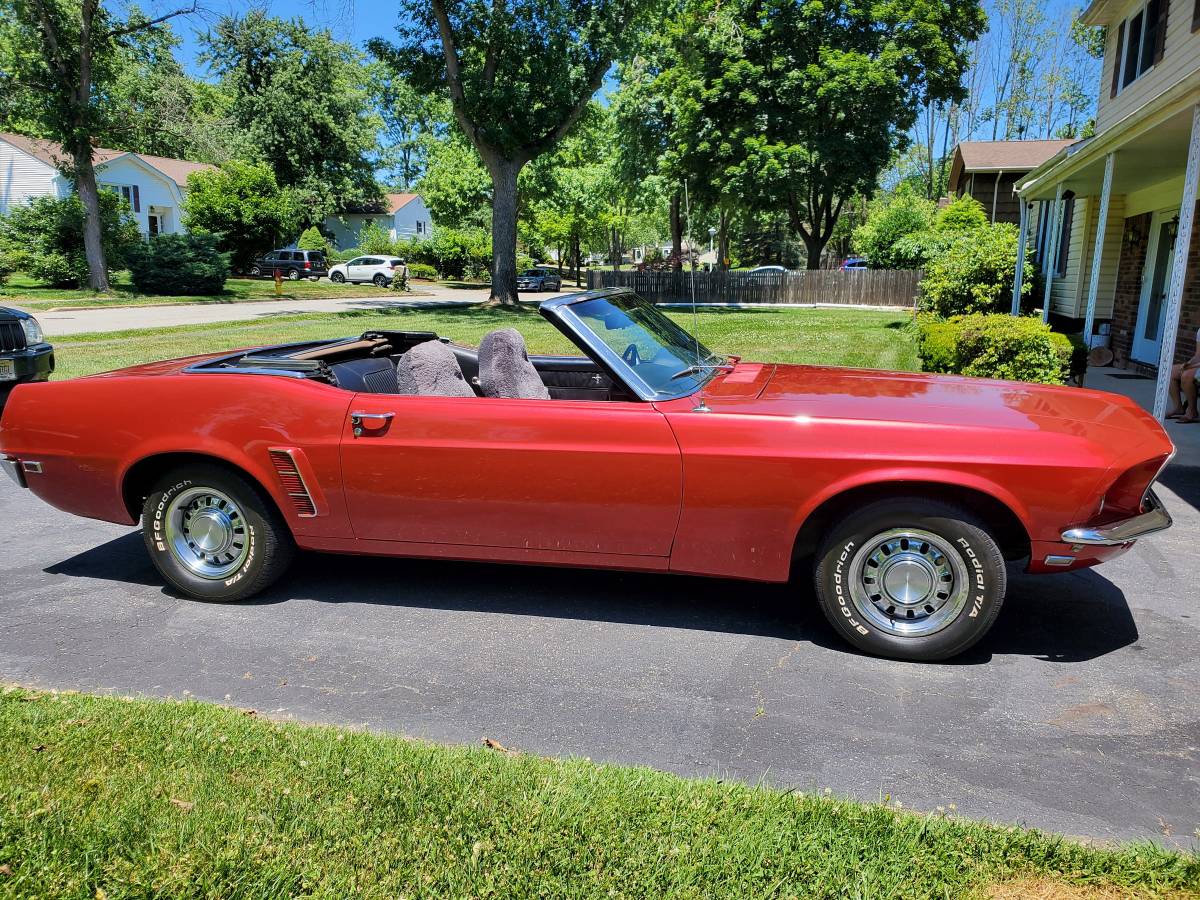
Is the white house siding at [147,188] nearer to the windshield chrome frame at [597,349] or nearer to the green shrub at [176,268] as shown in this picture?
the green shrub at [176,268]

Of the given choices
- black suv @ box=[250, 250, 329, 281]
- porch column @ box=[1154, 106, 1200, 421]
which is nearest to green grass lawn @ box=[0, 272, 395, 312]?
black suv @ box=[250, 250, 329, 281]

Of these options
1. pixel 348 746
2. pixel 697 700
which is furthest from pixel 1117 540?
pixel 348 746

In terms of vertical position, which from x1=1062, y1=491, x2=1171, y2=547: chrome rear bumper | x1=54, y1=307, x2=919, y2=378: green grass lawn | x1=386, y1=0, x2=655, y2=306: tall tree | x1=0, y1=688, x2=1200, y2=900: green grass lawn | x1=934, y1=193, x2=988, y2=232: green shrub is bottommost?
x1=0, y1=688, x2=1200, y2=900: green grass lawn

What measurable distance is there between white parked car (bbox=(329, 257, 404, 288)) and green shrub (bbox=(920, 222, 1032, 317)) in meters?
31.7

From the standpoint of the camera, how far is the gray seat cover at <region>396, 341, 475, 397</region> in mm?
4477

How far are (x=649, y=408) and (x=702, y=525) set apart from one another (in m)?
0.57

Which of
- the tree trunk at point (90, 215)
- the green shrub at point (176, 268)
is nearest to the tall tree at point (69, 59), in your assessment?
the tree trunk at point (90, 215)

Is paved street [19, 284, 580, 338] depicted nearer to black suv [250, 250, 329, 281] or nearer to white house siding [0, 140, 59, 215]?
black suv [250, 250, 329, 281]

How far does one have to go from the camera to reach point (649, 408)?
390 centimetres

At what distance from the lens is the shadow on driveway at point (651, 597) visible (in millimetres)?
4129

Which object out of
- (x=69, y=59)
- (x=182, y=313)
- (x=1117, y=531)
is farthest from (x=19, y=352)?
(x=69, y=59)

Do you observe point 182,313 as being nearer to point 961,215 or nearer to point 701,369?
point 961,215

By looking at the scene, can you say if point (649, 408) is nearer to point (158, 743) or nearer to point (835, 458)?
point (835, 458)

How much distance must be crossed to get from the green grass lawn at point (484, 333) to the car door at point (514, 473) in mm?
6838
